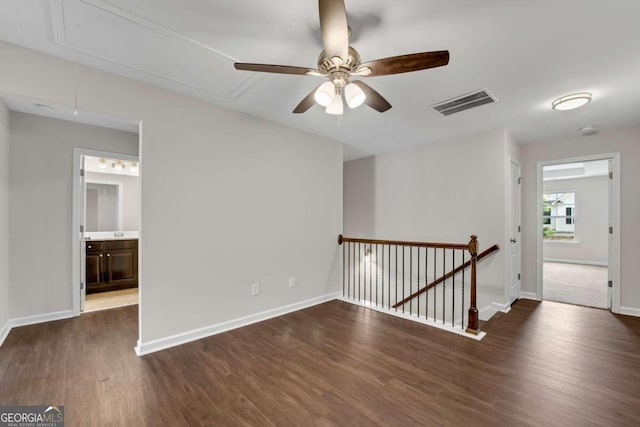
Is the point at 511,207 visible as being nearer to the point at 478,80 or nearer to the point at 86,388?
the point at 478,80

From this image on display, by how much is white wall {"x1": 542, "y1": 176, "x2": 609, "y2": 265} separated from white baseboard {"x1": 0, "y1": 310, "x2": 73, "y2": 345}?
37.8 feet

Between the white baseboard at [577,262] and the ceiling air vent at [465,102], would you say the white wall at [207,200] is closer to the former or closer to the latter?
the ceiling air vent at [465,102]

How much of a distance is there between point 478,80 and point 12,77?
12.1ft

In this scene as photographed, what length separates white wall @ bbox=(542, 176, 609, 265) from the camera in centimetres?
739

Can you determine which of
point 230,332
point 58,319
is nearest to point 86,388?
point 230,332

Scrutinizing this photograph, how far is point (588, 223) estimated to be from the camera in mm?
7660

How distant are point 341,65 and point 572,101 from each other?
2701mm

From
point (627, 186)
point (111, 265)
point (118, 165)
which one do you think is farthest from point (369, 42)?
point (118, 165)

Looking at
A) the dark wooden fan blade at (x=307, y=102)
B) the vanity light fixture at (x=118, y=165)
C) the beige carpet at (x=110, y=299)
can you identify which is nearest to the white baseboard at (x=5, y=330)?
the beige carpet at (x=110, y=299)

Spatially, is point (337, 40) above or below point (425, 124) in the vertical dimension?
below

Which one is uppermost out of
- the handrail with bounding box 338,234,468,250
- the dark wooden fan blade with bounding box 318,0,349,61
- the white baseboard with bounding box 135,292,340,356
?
the dark wooden fan blade with bounding box 318,0,349,61

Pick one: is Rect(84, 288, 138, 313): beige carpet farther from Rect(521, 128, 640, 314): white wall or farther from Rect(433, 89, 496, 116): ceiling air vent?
Rect(521, 128, 640, 314): white wall

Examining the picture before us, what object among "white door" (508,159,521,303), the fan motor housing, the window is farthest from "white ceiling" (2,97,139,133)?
the window

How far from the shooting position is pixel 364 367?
2.28 metres
